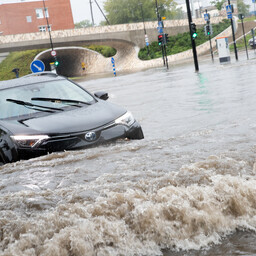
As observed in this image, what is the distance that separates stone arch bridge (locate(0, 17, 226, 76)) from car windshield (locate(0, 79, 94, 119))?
178 ft

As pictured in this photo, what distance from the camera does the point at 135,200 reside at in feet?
13.5

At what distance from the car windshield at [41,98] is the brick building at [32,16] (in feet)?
252

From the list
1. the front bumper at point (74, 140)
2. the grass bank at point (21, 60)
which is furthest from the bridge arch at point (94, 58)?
the front bumper at point (74, 140)

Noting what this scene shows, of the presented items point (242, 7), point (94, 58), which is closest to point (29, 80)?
point (94, 58)

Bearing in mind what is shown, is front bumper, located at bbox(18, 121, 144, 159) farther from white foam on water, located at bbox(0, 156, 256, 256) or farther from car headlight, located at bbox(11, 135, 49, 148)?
white foam on water, located at bbox(0, 156, 256, 256)

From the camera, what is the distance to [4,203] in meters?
4.46

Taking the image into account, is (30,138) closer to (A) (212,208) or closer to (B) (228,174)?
(B) (228,174)

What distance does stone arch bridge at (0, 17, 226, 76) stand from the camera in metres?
66.3

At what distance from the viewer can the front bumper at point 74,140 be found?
6172 millimetres

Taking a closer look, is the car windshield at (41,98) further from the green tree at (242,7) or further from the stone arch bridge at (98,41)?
the green tree at (242,7)

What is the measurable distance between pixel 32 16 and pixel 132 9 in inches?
728

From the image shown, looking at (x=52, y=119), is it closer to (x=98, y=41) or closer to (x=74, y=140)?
(x=74, y=140)

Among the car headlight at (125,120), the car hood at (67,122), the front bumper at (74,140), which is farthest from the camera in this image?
the car headlight at (125,120)

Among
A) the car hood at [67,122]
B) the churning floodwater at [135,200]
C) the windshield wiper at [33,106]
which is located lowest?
the churning floodwater at [135,200]
